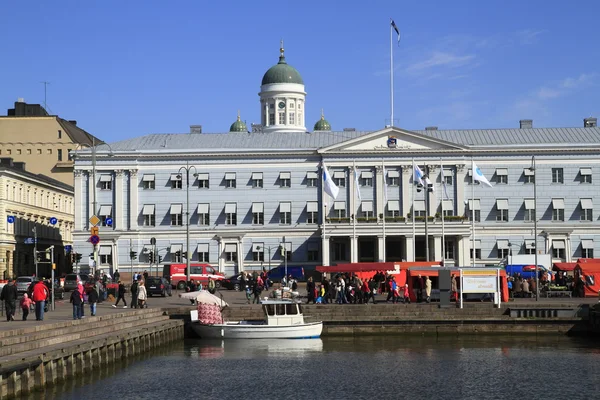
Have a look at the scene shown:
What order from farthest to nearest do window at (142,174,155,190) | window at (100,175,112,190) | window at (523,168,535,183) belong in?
window at (100,175,112,190), window at (142,174,155,190), window at (523,168,535,183)

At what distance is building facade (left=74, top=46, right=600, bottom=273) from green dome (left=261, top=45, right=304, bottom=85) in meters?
29.3

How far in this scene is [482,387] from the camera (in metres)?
41.8

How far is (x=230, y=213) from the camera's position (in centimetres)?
11156

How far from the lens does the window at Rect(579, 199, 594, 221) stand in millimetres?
109312

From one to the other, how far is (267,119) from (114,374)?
316 ft

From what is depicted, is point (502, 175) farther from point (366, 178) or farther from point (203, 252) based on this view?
point (203, 252)

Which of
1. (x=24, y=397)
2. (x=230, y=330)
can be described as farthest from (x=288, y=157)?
(x=24, y=397)

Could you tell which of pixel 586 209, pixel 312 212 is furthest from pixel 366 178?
pixel 586 209

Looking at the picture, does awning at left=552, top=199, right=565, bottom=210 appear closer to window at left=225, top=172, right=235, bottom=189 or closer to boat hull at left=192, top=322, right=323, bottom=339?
window at left=225, top=172, right=235, bottom=189

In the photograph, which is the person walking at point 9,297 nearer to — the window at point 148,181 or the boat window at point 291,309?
the boat window at point 291,309

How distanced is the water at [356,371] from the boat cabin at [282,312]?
1.41 metres

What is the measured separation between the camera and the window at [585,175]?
10950 cm

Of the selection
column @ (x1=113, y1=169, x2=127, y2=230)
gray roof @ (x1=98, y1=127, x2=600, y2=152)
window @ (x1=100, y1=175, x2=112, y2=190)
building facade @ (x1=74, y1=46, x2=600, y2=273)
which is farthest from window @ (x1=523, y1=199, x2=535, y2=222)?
window @ (x1=100, y1=175, x2=112, y2=190)

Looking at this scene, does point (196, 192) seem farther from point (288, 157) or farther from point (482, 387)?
point (482, 387)
